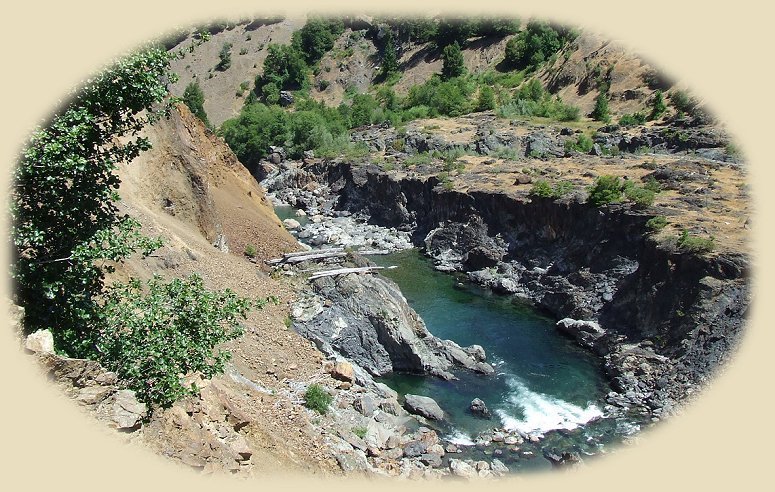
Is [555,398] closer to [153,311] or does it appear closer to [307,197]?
[153,311]

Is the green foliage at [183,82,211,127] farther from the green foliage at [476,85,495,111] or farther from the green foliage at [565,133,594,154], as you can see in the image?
the green foliage at [565,133,594,154]

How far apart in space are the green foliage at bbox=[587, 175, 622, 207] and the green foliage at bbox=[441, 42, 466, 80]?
56078 mm

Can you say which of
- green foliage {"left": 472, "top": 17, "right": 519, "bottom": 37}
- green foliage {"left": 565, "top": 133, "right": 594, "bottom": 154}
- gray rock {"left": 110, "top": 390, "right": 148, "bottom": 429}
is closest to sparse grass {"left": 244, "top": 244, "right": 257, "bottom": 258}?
gray rock {"left": 110, "top": 390, "right": 148, "bottom": 429}

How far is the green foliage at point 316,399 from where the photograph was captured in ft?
63.2

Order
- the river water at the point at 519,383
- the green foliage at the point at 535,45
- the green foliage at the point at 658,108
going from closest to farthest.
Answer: the river water at the point at 519,383 < the green foliage at the point at 658,108 < the green foliage at the point at 535,45

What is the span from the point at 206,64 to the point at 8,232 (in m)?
104

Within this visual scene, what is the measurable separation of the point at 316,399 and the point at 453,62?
77582 millimetres

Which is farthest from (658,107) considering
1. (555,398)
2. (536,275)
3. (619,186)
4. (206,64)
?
(206,64)

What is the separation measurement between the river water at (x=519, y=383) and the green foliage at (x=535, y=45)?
59353 millimetres

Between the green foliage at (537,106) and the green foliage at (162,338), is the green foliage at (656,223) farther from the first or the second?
the green foliage at (537,106)

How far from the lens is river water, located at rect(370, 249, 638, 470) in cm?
2180

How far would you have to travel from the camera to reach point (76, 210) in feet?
35.0

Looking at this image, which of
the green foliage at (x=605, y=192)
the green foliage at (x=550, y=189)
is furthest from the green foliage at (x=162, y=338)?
the green foliage at (x=550, y=189)

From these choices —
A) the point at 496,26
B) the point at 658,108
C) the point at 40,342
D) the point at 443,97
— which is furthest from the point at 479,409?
the point at 496,26
